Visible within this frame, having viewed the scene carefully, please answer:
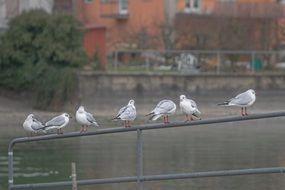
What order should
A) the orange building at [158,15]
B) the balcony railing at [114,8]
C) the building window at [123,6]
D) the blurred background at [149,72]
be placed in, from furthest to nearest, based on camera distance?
the building window at [123,6] → the balcony railing at [114,8] → the orange building at [158,15] → the blurred background at [149,72]

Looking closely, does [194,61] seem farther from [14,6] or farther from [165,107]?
[165,107]

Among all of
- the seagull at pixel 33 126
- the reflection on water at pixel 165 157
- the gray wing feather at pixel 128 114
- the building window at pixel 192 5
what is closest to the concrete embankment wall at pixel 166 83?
the reflection on water at pixel 165 157

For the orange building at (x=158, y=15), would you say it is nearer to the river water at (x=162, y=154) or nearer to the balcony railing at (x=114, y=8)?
the balcony railing at (x=114, y=8)

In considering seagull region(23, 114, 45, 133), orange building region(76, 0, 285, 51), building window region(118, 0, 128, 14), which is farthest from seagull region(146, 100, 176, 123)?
building window region(118, 0, 128, 14)

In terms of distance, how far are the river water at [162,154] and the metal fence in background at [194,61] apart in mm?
6268

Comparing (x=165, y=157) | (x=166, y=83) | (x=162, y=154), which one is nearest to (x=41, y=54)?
(x=166, y=83)

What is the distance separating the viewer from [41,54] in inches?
1870

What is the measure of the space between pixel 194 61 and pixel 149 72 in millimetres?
2621

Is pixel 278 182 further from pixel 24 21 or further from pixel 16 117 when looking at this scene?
pixel 24 21

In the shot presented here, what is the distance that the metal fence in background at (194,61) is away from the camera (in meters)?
51.2

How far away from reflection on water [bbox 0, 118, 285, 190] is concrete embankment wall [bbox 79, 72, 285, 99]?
919 cm

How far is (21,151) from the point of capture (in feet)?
101

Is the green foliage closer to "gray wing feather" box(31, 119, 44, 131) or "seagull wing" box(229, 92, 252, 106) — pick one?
"gray wing feather" box(31, 119, 44, 131)

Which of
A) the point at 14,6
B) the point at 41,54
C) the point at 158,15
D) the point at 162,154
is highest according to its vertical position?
the point at 14,6
